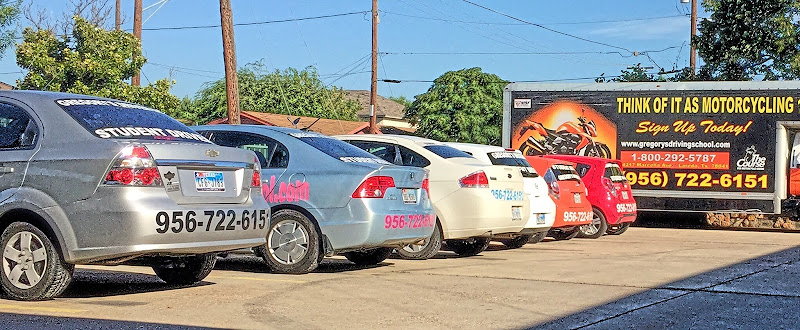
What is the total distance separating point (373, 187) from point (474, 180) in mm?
2433

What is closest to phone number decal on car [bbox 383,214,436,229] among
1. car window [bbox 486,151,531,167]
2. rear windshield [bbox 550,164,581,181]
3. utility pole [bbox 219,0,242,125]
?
car window [bbox 486,151,531,167]

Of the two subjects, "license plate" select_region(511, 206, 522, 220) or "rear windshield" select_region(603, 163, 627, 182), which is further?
"rear windshield" select_region(603, 163, 627, 182)

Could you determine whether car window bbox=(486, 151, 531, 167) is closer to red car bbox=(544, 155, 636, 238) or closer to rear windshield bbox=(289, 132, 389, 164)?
rear windshield bbox=(289, 132, 389, 164)

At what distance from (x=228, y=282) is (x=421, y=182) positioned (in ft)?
7.99

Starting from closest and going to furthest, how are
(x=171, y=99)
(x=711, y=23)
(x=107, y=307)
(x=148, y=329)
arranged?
(x=148, y=329) → (x=107, y=307) → (x=171, y=99) → (x=711, y=23)

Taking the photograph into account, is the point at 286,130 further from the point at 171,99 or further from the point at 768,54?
the point at 768,54

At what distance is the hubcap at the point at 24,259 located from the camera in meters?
7.80

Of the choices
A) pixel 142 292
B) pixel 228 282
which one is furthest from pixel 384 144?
pixel 142 292

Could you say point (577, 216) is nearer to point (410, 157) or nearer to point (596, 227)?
point (596, 227)

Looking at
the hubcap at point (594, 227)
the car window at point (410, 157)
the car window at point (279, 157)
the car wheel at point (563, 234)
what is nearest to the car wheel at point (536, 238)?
the car wheel at point (563, 234)

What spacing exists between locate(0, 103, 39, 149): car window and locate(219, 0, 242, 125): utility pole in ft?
41.0

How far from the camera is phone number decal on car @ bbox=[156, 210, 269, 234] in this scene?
7613 mm

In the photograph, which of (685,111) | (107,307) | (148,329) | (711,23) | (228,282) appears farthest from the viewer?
(711,23)

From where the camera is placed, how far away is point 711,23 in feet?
102
